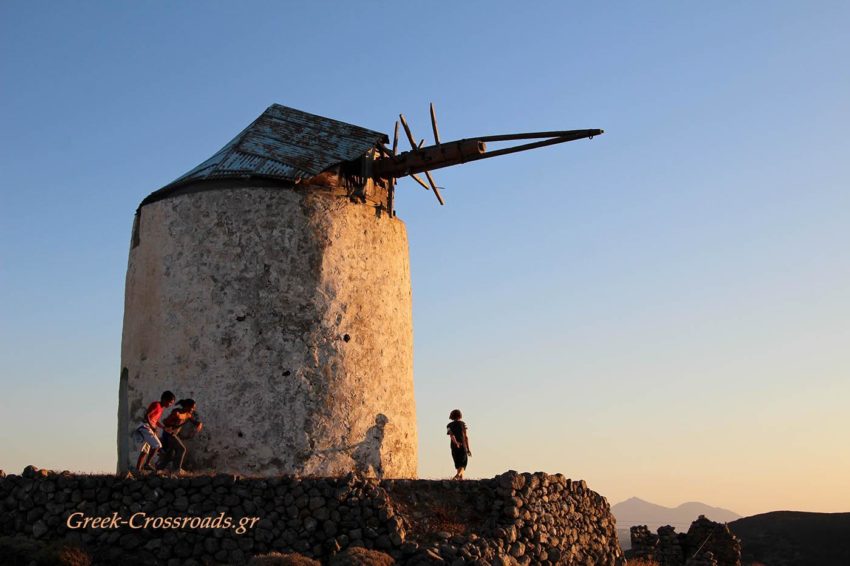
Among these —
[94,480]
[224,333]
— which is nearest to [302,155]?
[224,333]

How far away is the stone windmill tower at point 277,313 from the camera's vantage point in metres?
14.8

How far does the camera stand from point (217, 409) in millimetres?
14766

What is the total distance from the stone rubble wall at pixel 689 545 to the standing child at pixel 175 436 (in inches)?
451

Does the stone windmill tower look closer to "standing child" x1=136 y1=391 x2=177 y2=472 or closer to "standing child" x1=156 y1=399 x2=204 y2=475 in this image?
"standing child" x1=156 y1=399 x2=204 y2=475

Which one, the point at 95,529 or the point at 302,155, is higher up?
the point at 302,155

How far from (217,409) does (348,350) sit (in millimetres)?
2364

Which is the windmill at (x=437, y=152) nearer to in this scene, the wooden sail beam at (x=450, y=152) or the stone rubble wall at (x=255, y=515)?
the wooden sail beam at (x=450, y=152)

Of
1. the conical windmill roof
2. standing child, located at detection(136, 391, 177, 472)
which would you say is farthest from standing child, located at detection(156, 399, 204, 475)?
the conical windmill roof

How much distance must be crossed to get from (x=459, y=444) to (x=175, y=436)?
4.88 metres

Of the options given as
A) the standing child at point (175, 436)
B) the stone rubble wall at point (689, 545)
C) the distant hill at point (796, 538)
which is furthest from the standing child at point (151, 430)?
the distant hill at point (796, 538)

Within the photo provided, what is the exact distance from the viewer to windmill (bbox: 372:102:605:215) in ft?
55.2

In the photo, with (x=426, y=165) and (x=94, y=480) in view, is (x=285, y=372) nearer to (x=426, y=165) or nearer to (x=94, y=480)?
(x=94, y=480)

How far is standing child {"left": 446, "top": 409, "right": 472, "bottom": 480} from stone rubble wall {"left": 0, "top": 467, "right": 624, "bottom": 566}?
8.53ft

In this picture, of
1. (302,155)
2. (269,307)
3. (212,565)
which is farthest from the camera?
(302,155)
